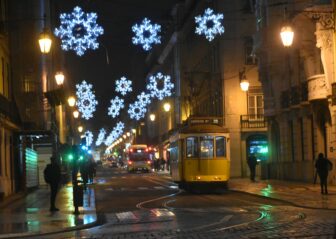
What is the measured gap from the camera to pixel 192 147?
3347cm

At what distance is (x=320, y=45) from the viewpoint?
3484 centimetres

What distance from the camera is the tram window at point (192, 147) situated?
109 feet

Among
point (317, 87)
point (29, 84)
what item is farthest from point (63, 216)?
point (29, 84)

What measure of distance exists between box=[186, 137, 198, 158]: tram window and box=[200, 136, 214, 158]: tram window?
304 mm

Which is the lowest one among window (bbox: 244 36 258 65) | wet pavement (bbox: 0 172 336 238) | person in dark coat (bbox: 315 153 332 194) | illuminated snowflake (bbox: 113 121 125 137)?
wet pavement (bbox: 0 172 336 238)

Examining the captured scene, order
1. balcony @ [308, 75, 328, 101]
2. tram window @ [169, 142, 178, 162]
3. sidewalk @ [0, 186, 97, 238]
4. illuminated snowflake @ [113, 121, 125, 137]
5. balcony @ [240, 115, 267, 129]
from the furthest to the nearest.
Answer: illuminated snowflake @ [113, 121, 125, 137]
balcony @ [240, 115, 267, 129]
tram window @ [169, 142, 178, 162]
balcony @ [308, 75, 328, 101]
sidewalk @ [0, 186, 97, 238]

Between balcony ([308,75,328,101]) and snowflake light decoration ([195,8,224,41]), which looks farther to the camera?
snowflake light decoration ([195,8,224,41])

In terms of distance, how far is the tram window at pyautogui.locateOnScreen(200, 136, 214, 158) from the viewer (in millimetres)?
33312

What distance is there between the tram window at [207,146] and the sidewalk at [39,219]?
7.25 meters

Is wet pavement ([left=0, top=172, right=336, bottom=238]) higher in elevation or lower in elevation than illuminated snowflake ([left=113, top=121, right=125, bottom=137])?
lower

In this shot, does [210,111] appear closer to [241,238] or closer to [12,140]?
[12,140]

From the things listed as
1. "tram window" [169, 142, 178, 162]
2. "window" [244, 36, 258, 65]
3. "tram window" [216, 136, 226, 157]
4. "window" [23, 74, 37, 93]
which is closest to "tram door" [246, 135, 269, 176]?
"window" [244, 36, 258, 65]

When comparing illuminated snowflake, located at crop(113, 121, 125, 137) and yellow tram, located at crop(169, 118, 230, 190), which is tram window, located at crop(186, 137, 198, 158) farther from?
illuminated snowflake, located at crop(113, 121, 125, 137)

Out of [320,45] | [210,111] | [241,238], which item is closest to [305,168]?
[320,45]
